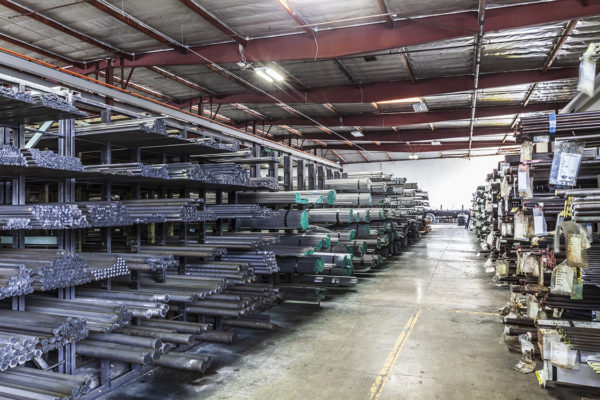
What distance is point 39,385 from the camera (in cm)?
257

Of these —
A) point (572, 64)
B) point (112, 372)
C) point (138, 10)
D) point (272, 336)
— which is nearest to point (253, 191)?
point (272, 336)

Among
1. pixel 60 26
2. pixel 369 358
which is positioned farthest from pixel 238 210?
pixel 60 26

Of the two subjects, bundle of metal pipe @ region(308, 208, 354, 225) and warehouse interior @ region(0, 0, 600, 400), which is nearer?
warehouse interior @ region(0, 0, 600, 400)

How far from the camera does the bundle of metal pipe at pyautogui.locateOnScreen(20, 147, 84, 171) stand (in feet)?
8.86

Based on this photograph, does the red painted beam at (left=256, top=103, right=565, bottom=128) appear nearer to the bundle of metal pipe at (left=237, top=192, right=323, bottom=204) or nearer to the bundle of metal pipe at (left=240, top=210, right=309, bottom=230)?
the bundle of metal pipe at (left=237, top=192, right=323, bottom=204)

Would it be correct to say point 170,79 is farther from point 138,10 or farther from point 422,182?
point 422,182

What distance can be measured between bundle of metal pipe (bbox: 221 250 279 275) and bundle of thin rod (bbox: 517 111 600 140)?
3417 millimetres

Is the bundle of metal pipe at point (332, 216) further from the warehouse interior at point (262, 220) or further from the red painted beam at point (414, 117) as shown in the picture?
the red painted beam at point (414, 117)

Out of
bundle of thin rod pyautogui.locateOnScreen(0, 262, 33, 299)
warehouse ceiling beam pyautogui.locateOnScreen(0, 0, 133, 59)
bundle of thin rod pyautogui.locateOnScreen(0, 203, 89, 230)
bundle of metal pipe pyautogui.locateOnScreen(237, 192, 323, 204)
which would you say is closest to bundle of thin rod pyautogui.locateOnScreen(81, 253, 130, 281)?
bundle of thin rod pyautogui.locateOnScreen(0, 203, 89, 230)

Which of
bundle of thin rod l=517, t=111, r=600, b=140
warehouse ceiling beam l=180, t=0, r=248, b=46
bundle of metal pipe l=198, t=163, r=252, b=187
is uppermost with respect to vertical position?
warehouse ceiling beam l=180, t=0, r=248, b=46

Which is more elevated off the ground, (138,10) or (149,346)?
(138,10)

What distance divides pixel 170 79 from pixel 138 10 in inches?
138

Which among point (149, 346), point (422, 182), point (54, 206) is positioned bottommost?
point (149, 346)

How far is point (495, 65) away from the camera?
8250mm
